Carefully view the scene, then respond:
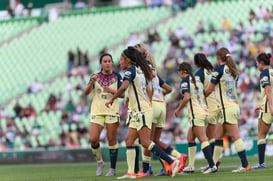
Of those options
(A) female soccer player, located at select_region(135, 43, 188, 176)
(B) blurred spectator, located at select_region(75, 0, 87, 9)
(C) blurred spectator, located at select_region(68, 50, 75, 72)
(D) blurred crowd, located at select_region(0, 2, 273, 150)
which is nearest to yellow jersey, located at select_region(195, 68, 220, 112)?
(A) female soccer player, located at select_region(135, 43, 188, 176)

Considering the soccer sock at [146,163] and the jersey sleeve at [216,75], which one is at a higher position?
the jersey sleeve at [216,75]

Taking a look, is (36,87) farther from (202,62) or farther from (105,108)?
(202,62)

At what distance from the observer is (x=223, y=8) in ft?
95.5

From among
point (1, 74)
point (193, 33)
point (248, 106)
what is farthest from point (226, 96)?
point (1, 74)

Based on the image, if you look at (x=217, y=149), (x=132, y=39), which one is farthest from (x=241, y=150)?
(x=132, y=39)

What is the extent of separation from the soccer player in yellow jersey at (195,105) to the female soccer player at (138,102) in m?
1.02

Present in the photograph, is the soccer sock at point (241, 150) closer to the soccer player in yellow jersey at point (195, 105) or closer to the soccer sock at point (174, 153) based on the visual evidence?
the soccer player in yellow jersey at point (195, 105)

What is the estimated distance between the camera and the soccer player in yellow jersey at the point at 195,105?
12.1 m

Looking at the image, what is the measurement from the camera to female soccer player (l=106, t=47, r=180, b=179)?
11078 millimetres

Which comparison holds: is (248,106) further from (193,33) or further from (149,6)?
(149,6)

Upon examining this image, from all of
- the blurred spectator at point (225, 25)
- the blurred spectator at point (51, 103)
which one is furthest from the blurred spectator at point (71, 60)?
the blurred spectator at point (225, 25)

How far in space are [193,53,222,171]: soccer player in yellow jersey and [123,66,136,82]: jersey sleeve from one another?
5.95ft

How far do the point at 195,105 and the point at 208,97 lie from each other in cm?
102

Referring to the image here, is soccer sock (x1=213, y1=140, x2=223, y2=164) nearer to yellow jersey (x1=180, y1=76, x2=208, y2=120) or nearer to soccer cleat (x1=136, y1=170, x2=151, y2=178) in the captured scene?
yellow jersey (x1=180, y1=76, x2=208, y2=120)
